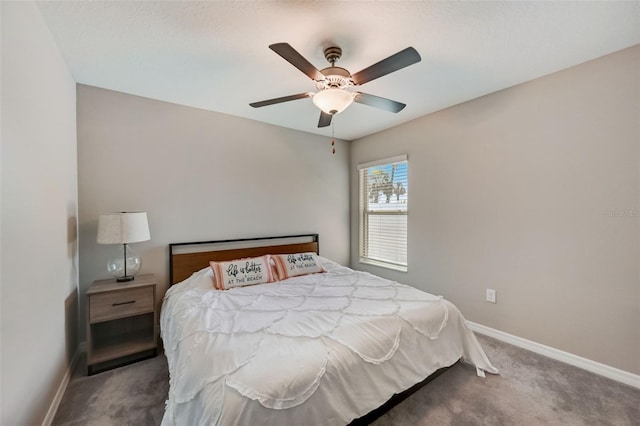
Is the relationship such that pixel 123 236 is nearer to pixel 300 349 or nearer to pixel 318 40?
pixel 300 349

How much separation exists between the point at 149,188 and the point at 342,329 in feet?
7.92

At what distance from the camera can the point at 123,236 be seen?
89.2 inches

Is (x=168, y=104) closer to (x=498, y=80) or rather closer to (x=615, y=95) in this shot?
(x=498, y=80)

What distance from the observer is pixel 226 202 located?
323 centimetres

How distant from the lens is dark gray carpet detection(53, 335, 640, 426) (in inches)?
65.6

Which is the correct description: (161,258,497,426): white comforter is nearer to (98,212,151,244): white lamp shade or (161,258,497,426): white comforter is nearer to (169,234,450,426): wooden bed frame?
(169,234,450,426): wooden bed frame

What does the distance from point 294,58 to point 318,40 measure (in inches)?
18.2

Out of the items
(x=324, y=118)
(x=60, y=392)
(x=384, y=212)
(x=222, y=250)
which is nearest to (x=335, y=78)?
(x=324, y=118)

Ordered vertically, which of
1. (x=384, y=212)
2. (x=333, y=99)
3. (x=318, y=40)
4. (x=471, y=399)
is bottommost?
(x=471, y=399)

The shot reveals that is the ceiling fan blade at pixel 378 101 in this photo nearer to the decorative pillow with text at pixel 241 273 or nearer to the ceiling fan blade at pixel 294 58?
the ceiling fan blade at pixel 294 58

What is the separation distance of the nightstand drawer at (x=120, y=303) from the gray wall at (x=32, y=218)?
188 millimetres

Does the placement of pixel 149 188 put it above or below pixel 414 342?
above

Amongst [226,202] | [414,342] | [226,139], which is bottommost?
[414,342]

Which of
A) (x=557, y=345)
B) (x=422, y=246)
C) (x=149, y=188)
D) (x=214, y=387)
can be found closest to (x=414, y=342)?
(x=214, y=387)
